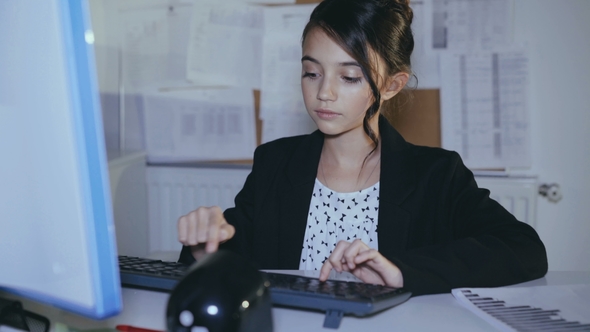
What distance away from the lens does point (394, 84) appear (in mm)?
1331

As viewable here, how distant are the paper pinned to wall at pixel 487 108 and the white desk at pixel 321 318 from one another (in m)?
1.11

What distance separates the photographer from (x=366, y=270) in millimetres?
877

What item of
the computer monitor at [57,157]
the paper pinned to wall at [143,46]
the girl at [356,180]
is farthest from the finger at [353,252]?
the paper pinned to wall at [143,46]

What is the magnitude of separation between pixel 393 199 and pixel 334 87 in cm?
24

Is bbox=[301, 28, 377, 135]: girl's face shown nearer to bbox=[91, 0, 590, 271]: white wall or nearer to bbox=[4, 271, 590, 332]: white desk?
bbox=[4, 271, 590, 332]: white desk

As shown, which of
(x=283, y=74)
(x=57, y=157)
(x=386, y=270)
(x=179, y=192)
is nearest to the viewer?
(x=57, y=157)

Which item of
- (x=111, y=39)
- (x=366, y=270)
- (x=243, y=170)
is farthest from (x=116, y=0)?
(x=366, y=270)

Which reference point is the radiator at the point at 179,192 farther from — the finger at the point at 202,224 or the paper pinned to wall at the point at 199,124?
the finger at the point at 202,224

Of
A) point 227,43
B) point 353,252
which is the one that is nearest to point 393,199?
point 353,252

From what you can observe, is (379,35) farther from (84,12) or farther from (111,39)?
(111,39)

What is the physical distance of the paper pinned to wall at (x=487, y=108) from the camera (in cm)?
182

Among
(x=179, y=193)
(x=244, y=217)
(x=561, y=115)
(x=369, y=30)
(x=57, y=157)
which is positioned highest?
(x=369, y=30)

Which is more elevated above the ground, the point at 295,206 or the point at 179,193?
the point at 295,206

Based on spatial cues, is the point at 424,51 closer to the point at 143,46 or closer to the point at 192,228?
the point at 143,46
